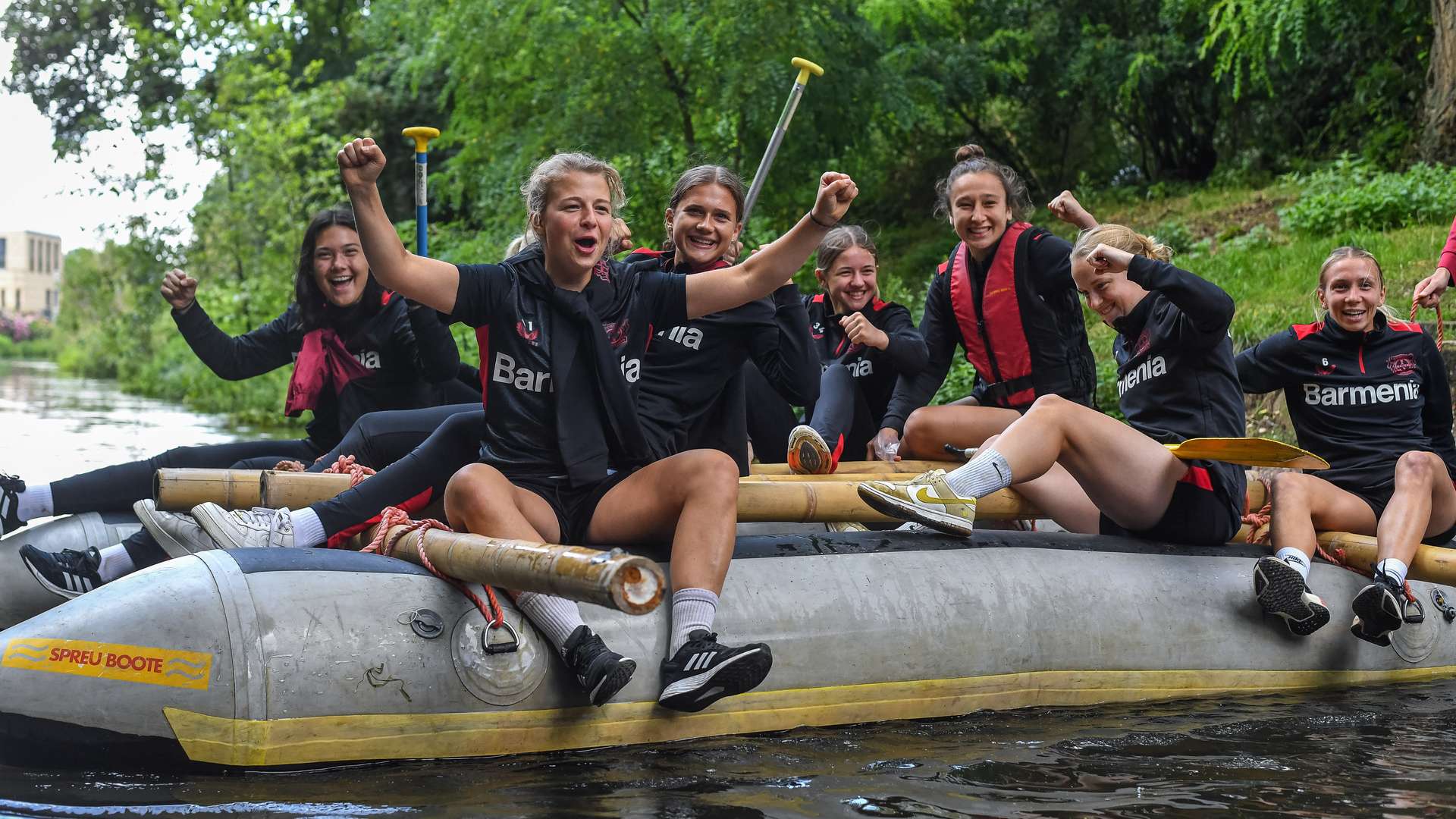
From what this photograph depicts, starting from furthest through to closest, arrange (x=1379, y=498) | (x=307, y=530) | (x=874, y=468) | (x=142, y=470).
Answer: (x=142, y=470)
(x=874, y=468)
(x=1379, y=498)
(x=307, y=530)

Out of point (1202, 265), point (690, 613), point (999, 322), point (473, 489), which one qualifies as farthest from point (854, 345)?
point (1202, 265)

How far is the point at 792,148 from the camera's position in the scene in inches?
482

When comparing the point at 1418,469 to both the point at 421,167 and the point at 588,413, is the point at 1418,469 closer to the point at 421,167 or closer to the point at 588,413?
the point at 588,413

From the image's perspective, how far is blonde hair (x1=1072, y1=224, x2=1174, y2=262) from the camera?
4473 mm

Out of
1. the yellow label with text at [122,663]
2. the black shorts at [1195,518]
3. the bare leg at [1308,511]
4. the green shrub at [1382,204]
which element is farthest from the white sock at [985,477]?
the green shrub at [1382,204]

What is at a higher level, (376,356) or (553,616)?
(376,356)

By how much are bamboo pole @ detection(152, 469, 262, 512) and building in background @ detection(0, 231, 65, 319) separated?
326ft

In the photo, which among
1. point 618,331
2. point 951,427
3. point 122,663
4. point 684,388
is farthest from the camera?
point 951,427

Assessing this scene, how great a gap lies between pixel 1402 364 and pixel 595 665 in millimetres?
3137

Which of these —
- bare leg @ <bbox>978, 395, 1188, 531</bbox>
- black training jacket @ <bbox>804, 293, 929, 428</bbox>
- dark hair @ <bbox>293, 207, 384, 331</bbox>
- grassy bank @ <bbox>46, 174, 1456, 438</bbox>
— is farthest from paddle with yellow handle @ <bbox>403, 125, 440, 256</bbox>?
grassy bank @ <bbox>46, 174, 1456, 438</bbox>

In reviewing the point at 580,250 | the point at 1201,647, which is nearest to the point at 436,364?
the point at 580,250

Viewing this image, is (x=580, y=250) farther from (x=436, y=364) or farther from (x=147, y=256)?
(x=147, y=256)

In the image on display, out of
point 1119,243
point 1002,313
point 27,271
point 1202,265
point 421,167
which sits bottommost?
point 1002,313

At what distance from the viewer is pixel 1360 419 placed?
4.91 metres
